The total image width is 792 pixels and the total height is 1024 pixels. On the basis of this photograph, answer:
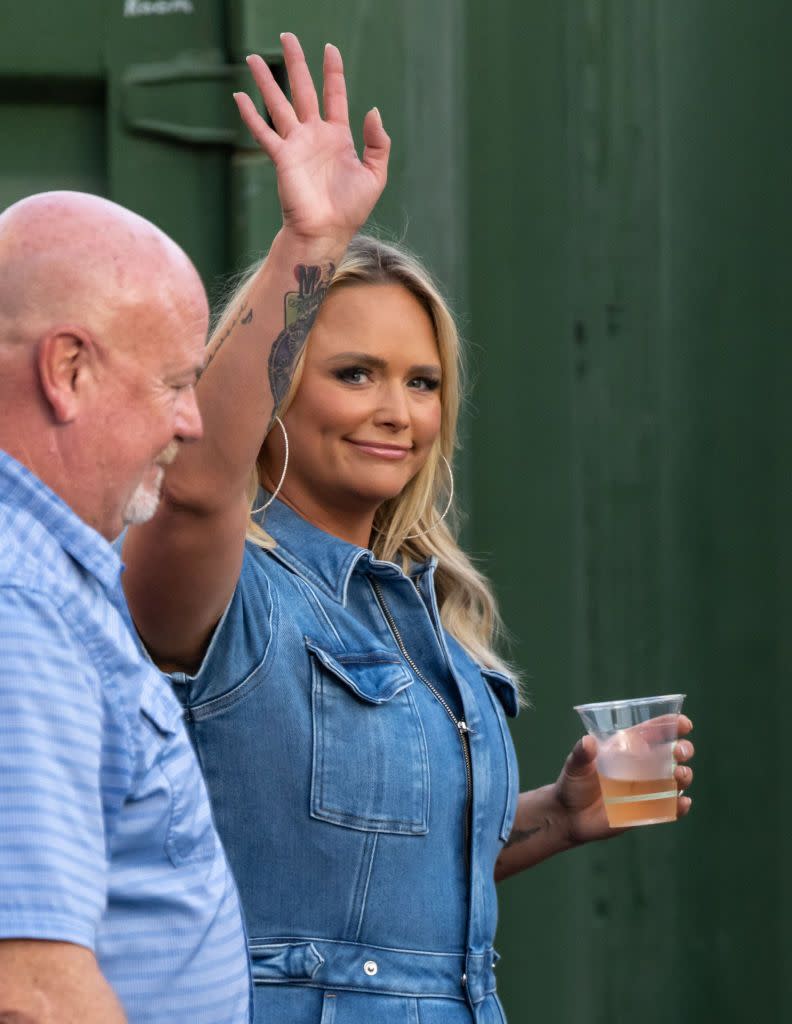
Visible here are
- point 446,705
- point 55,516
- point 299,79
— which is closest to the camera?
point 55,516

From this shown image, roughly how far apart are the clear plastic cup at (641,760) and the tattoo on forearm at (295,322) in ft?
2.40

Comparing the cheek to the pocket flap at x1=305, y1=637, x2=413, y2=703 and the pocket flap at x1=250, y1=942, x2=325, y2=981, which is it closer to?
the pocket flap at x1=305, y1=637, x2=413, y2=703

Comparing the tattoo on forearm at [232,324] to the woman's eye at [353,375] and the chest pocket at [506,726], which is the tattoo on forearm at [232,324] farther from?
the chest pocket at [506,726]

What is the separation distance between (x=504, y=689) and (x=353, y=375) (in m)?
0.54

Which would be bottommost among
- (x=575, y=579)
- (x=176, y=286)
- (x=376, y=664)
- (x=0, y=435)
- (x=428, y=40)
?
(x=575, y=579)

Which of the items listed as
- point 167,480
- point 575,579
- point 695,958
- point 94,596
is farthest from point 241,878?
point 695,958

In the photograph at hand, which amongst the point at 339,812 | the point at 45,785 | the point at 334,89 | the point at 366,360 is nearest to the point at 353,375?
the point at 366,360

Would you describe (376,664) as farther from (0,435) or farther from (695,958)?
(695,958)

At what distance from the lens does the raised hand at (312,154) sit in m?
1.80

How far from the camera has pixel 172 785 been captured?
4.51 feet

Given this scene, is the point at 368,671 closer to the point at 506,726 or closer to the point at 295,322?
the point at 506,726

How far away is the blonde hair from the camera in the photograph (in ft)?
7.54

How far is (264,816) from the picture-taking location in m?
1.88

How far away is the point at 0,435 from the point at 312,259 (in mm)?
Result: 597
